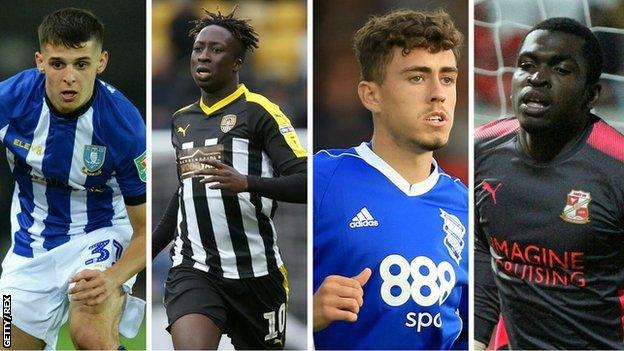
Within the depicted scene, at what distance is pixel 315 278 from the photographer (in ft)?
16.1

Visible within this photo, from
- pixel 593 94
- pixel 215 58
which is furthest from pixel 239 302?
pixel 593 94

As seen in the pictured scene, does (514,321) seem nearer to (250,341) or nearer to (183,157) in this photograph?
(250,341)

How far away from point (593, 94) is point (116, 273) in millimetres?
2516

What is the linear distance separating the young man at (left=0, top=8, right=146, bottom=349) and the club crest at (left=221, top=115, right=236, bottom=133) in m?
A: 0.42

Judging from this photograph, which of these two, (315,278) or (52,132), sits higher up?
(52,132)

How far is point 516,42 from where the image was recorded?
493 centimetres

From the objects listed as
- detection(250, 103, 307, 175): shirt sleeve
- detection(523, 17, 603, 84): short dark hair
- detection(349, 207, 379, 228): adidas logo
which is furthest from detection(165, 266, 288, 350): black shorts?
detection(523, 17, 603, 84): short dark hair

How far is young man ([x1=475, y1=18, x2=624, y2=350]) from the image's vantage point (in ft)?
15.7

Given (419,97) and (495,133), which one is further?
(495,133)

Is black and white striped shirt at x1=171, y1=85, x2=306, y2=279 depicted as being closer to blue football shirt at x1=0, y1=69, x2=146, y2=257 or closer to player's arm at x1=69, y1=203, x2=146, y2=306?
player's arm at x1=69, y1=203, x2=146, y2=306

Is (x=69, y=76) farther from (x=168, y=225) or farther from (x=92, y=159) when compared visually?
(x=168, y=225)

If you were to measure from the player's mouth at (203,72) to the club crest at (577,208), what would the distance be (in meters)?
1.86

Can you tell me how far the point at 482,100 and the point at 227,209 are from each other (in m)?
1.39

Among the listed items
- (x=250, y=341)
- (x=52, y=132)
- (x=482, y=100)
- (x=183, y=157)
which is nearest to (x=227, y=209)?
(x=183, y=157)
